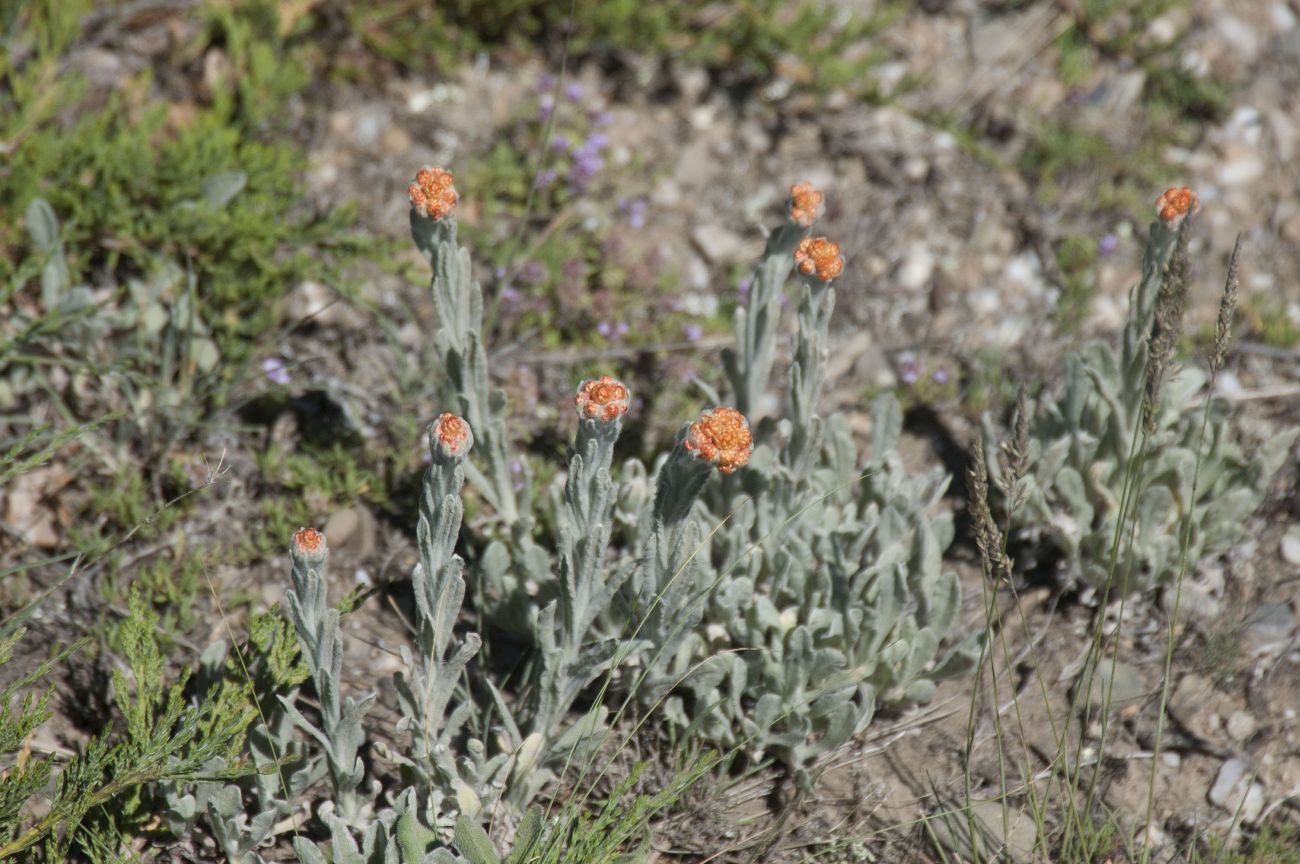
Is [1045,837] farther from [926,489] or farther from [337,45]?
[337,45]

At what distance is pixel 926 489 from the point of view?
3297mm

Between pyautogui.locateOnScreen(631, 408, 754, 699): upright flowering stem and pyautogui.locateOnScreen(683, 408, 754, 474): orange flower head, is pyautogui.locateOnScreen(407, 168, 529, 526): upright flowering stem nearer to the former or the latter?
pyautogui.locateOnScreen(631, 408, 754, 699): upright flowering stem

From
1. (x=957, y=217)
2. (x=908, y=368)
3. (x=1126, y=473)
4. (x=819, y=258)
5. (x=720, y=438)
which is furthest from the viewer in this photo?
(x=957, y=217)

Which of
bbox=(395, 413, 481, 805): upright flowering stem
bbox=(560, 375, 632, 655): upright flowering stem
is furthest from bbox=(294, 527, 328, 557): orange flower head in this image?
bbox=(560, 375, 632, 655): upright flowering stem

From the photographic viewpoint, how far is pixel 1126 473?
314 cm

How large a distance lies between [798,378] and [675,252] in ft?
4.76

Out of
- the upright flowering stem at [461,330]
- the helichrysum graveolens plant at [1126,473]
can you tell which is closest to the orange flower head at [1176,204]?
the helichrysum graveolens plant at [1126,473]

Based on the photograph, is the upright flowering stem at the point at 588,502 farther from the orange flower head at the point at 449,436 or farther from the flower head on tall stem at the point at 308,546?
the flower head on tall stem at the point at 308,546

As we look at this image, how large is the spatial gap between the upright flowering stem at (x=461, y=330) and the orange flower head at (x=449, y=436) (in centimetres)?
62

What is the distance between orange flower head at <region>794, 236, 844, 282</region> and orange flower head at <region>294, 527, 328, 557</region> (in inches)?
50.6

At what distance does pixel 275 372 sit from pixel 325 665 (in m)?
1.33

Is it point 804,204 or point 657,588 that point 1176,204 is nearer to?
point 804,204

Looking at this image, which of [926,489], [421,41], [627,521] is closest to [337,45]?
[421,41]

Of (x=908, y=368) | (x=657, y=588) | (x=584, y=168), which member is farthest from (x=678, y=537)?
(x=584, y=168)
